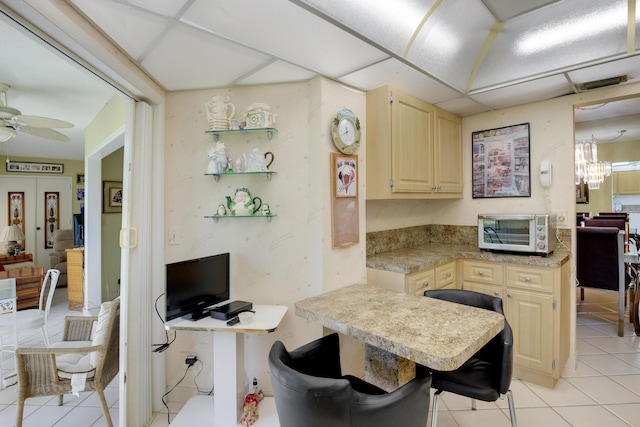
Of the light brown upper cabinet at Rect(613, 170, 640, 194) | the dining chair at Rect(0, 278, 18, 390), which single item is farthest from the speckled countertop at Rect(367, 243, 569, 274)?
the light brown upper cabinet at Rect(613, 170, 640, 194)

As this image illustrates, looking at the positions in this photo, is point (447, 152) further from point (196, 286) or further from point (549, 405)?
point (196, 286)

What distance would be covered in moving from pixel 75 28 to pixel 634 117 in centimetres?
561

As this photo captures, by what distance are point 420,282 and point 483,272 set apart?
2.29 feet

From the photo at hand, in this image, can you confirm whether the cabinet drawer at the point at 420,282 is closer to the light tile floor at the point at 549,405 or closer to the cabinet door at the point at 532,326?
the cabinet door at the point at 532,326

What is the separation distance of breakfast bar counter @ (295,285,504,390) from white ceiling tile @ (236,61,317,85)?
56.5 inches

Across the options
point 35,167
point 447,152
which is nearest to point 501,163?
point 447,152

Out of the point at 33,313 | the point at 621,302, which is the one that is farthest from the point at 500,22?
the point at 33,313

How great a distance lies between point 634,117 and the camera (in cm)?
386

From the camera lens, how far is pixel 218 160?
2092 mm

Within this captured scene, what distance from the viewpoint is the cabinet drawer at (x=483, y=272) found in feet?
8.40

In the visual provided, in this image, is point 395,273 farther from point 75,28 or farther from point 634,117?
point 634,117

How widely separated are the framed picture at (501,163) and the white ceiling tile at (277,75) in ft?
6.57

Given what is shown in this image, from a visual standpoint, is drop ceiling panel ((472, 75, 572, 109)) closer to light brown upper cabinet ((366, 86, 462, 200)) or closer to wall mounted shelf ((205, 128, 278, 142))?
light brown upper cabinet ((366, 86, 462, 200))

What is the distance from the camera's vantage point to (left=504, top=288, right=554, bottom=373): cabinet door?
2316 mm
